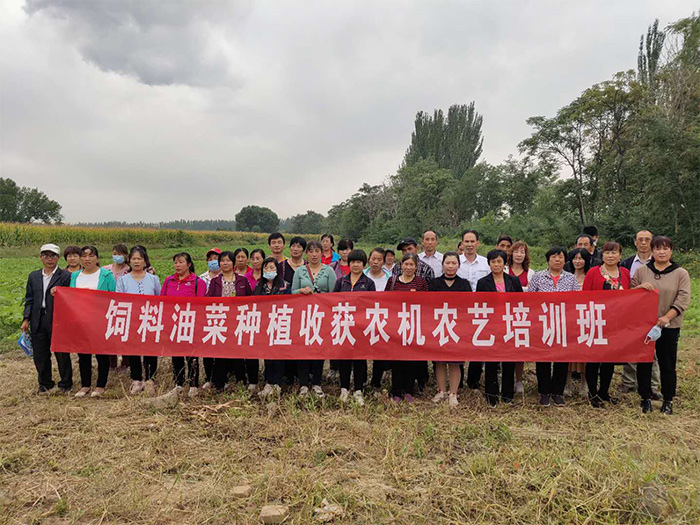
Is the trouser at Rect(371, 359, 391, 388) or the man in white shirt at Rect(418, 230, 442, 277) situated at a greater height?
the man in white shirt at Rect(418, 230, 442, 277)

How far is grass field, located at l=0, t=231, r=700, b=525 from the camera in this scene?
Result: 2.52m

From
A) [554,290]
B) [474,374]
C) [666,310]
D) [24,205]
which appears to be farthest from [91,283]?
[24,205]

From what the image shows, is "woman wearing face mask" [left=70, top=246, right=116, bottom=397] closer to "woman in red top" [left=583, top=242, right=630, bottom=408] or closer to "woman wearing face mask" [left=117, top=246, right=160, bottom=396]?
"woman wearing face mask" [left=117, top=246, right=160, bottom=396]

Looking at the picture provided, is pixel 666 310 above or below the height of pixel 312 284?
below

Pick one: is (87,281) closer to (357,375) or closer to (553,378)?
(357,375)

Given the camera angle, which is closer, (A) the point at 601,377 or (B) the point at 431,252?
(A) the point at 601,377

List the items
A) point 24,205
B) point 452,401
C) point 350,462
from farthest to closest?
point 24,205
point 452,401
point 350,462

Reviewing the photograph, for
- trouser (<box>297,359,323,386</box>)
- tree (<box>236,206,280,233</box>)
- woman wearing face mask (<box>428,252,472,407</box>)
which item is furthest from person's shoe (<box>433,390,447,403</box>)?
tree (<box>236,206,280,233</box>)

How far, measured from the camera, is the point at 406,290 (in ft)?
14.0

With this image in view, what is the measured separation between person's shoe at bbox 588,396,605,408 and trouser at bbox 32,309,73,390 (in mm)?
5775

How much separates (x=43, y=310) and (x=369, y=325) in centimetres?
370

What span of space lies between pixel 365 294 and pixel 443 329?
889 mm

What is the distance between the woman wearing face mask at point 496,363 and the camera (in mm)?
4133

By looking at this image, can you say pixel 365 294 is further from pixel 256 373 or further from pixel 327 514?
pixel 327 514
